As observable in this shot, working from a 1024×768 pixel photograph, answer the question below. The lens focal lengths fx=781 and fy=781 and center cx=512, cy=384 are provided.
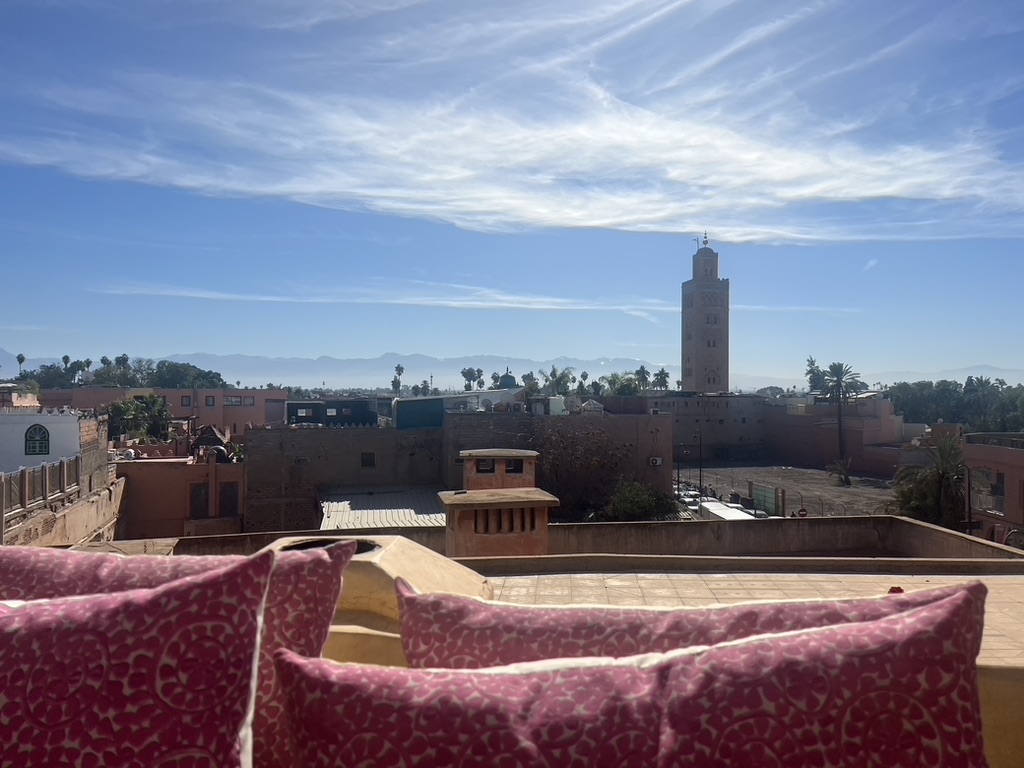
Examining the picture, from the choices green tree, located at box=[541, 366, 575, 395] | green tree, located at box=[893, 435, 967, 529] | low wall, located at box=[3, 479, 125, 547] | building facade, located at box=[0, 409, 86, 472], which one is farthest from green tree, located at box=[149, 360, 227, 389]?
green tree, located at box=[893, 435, 967, 529]

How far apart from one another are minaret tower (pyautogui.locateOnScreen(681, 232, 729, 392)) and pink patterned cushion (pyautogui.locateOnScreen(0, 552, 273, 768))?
78135 millimetres

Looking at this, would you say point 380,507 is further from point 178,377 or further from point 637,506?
point 178,377

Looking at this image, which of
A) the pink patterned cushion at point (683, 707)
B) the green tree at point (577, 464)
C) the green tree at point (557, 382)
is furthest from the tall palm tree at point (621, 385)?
the pink patterned cushion at point (683, 707)

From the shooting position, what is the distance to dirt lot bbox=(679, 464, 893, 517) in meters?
33.4

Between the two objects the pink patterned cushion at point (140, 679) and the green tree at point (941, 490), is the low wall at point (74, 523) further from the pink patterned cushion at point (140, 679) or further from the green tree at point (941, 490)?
the green tree at point (941, 490)

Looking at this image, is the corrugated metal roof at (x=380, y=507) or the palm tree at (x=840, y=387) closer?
the corrugated metal roof at (x=380, y=507)

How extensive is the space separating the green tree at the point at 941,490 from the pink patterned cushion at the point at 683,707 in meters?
25.4

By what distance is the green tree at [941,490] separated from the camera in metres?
24.3

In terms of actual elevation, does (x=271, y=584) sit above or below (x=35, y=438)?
above

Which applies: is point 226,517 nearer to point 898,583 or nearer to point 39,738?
point 898,583

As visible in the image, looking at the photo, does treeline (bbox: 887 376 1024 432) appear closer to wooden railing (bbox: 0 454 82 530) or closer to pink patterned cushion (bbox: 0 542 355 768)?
wooden railing (bbox: 0 454 82 530)

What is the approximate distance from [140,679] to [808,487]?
42662mm

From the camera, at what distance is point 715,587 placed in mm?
5195

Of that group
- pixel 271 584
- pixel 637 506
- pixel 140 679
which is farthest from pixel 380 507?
pixel 140 679
